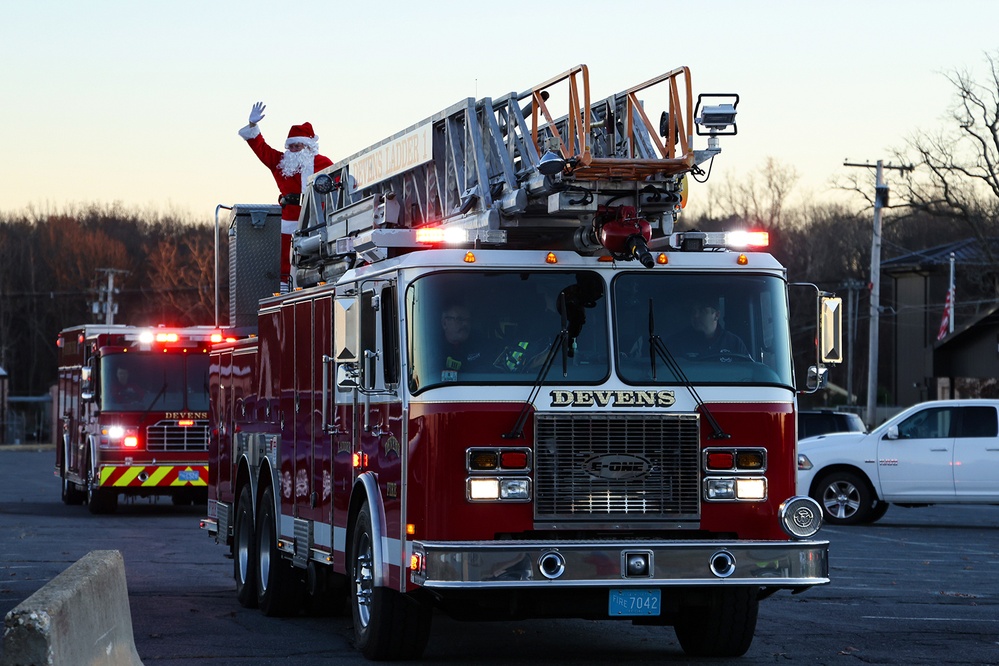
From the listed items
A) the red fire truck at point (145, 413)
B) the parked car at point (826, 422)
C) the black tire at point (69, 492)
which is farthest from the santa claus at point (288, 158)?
the parked car at point (826, 422)

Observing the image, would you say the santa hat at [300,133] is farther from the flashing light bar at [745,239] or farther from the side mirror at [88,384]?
the side mirror at [88,384]

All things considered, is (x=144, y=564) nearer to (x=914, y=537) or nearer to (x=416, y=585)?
(x=416, y=585)

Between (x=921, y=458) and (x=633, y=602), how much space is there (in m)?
15.3

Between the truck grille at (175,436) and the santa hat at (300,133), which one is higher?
the santa hat at (300,133)

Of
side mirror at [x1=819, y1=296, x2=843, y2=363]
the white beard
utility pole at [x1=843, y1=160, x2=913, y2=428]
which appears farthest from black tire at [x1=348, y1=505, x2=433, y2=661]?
utility pole at [x1=843, y1=160, x2=913, y2=428]

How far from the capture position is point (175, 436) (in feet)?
86.7

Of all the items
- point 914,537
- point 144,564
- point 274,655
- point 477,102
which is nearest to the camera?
point 274,655

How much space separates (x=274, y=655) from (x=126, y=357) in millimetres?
16307

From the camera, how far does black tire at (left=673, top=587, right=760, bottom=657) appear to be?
34.7 ft

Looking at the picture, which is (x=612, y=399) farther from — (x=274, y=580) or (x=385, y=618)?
(x=274, y=580)

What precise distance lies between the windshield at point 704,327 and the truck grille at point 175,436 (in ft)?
55.7

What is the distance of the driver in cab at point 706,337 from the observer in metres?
10.3

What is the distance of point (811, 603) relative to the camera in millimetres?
14133

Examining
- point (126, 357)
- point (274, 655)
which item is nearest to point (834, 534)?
point (126, 357)
